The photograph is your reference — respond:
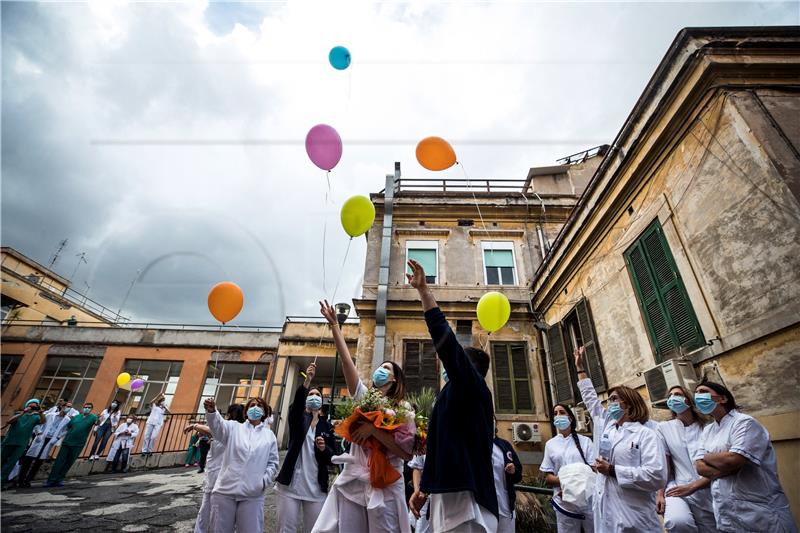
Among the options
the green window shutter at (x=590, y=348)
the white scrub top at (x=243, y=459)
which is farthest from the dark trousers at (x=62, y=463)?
the green window shutter at (x=590, y=348)

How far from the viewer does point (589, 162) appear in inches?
529

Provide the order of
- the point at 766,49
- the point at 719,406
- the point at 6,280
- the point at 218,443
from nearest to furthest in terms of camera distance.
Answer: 1. the point at 719,406
2. the point at 218,443
3. the point at 766,49
4. the point at 6,280

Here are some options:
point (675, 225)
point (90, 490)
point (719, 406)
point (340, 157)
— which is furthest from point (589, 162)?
point (90, 490)

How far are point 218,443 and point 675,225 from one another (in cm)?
649

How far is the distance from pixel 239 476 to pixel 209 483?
606mm

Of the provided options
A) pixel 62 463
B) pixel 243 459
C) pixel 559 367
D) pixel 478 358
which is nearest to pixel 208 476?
pixel 243 459

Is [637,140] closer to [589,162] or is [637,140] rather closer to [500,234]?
[500,234]

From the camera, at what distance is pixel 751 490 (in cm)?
248

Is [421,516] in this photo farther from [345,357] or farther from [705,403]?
[705,403]

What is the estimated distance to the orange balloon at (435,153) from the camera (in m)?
5.62

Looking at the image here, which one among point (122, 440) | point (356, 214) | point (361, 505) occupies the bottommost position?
point (361, 505)

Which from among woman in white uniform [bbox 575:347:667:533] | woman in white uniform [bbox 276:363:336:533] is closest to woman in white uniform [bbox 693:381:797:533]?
woman in white uniform [bbox 575:347:667:533]

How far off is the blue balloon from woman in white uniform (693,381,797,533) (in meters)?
6.50

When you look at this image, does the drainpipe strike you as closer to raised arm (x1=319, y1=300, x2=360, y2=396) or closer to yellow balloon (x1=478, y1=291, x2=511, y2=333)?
yellow balloon (x1=478, y1=291, x2=511, y2=333)
